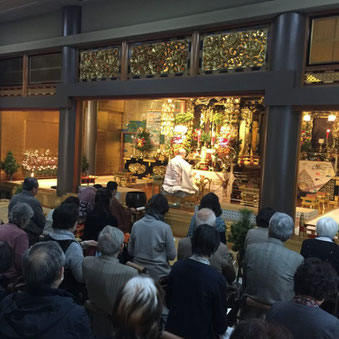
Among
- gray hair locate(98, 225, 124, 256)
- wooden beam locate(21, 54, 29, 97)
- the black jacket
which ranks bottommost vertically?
the black jacket

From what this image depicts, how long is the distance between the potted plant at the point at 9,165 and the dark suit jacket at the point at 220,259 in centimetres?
945

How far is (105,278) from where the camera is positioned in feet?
8.81

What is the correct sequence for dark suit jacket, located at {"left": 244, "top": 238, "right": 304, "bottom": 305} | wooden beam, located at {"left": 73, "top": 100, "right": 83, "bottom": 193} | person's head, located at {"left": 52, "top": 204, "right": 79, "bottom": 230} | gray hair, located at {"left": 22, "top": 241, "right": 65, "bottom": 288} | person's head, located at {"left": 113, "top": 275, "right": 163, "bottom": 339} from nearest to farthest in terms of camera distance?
1. person's head, located at {"left": 113, "top": 275, "right": 163, "bottom": 339}
2. gray hair, located at {"left": 22, "top": 241, "right": 65, "bottom": 288}
3. dark suit jacket, located at {"left": 244, "top": 238, "right": 304, "bottom": 305}
4. person's head, located at {"left": 52, "top": 204, "right": 79, "bottom": 230}
5. wooden beam, located at {"left": 73, "top": 100, "right": 83, "bottom": 193}

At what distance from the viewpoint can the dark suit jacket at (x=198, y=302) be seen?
95.3 inches

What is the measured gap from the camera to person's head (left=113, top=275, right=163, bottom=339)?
1.64m

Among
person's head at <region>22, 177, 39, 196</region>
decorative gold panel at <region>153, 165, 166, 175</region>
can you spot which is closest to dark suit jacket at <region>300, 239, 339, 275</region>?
person's head at <region>22, 177, 39, 196</region>

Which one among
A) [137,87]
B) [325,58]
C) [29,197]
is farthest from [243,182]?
[29,197]

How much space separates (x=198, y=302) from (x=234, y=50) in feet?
17.3

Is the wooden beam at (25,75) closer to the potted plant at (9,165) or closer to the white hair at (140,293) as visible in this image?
the potted plant at (9,165)

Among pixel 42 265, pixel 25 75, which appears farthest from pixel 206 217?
pixel 25 75

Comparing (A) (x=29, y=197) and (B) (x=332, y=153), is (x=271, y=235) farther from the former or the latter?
(B) (x=332, y=153)

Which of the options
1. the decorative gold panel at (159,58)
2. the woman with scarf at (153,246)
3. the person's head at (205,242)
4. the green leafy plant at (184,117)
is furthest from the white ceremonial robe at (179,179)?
the person's head at (205,242)

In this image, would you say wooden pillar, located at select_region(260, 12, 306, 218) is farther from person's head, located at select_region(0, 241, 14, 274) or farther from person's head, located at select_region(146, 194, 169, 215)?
person's head, located at select_region(0, 241, 14, 274)

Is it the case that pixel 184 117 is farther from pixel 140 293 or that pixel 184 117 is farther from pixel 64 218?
pixel 140 293
